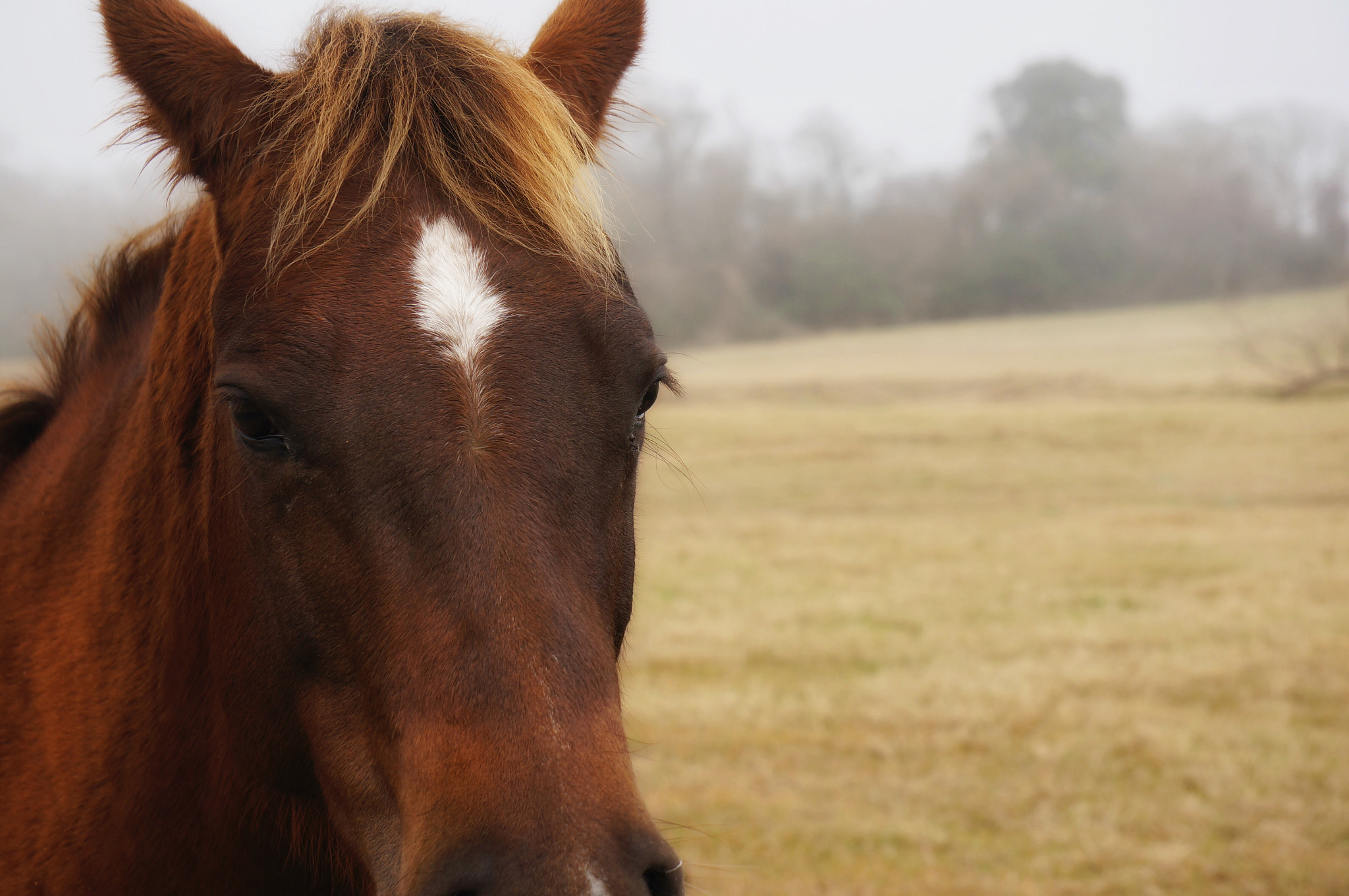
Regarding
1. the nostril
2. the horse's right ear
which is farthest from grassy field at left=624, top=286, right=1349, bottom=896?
the horse's right ear

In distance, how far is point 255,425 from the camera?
1.80m

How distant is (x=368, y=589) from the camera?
1.73 metres

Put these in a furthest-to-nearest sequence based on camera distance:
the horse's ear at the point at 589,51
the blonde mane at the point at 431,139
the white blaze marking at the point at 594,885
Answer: the horse's ear at the point at 589,51
the blonde mane at the point at 431,139
the white blaze marking at the point at 594,885

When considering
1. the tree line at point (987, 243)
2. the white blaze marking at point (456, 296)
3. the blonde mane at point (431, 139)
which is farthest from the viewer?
the tree line at point (987, 243)

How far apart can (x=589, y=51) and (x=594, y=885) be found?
185 cm

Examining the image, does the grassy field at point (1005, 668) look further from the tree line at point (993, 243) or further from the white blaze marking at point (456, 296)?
the tree line at point (993, 243)

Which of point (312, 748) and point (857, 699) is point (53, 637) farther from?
point (857, 699)

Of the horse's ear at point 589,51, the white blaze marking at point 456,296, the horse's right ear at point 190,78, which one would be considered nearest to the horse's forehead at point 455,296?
the white blaze marking at point 456,296

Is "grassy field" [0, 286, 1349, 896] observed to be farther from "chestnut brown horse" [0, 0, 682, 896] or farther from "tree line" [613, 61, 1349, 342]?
"tree line" [613, 61, 1349, 342]

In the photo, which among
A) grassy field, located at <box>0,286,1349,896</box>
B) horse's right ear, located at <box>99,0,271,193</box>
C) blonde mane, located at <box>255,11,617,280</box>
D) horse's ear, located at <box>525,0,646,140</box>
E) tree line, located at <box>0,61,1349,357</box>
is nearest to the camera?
blonde mane, located at <box>255,11,617,280</box>

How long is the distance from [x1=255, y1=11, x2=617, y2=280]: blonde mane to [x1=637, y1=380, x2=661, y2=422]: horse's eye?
0.24 m

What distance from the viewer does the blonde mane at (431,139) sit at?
1.88m

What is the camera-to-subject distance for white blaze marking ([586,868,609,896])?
1.38 meters

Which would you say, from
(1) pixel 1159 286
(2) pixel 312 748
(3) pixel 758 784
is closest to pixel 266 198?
(2) pixel 312 748
